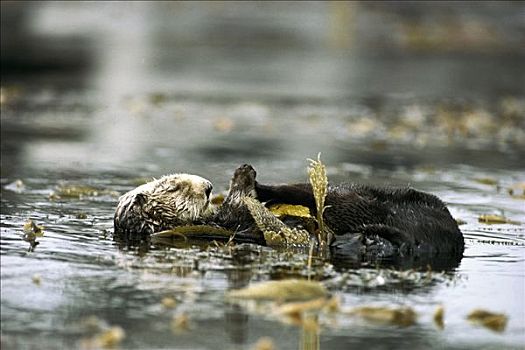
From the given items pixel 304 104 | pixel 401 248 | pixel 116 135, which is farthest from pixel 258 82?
pixel 401 248

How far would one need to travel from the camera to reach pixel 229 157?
11773mm

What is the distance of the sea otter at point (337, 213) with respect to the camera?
21.9ft

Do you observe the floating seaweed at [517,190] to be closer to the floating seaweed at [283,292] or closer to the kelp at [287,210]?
the kelp at [287,210]

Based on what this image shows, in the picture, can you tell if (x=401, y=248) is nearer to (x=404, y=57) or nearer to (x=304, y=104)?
(x=304, y=104)

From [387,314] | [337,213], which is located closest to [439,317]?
[387,314]

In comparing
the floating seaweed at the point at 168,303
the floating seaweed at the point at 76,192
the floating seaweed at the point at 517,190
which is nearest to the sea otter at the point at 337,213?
the floating seaweed at the point at 168,303

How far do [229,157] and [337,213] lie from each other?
4942 mm

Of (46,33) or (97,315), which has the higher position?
(46,33)

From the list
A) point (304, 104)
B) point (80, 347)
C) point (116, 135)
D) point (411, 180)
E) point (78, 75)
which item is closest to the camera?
Result: point (80, 347)

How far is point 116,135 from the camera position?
13375mm

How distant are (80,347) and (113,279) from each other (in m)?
1.24

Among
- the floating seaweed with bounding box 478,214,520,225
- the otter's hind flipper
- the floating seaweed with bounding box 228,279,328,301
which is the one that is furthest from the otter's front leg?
the floating seaweed with bounding box 478,214,520,225

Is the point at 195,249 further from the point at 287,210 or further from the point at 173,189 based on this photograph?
the point at 287,210

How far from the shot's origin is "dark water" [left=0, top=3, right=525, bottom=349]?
17.0 feet
